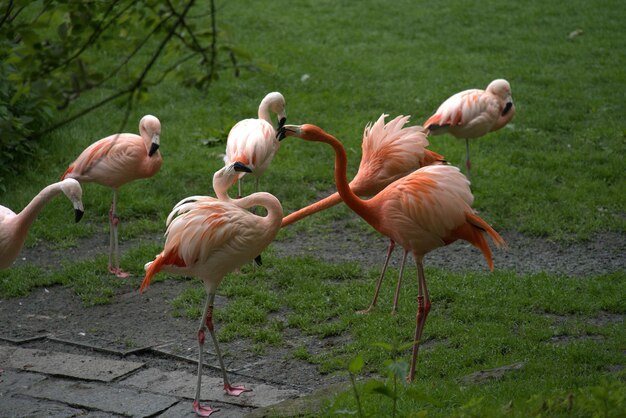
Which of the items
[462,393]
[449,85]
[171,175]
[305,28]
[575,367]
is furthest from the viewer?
[305,28]

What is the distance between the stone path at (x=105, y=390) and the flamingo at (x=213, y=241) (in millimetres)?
194

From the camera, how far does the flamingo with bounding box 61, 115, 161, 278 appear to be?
6898mm

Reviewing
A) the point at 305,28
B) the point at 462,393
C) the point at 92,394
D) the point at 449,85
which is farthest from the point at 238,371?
the point at 305,28

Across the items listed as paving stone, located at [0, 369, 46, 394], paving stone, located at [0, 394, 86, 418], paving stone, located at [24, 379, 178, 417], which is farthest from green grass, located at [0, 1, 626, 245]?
paving stone, located at [0, 394, 86, 418]

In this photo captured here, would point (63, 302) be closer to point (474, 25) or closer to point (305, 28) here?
point (305, 28)

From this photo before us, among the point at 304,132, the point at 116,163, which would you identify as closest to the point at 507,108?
the point at 304,132

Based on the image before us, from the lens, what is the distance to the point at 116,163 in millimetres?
6906

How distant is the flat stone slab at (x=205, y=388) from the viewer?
4.89 meters

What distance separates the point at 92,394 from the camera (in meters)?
4.94

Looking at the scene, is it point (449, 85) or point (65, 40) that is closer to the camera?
point (65, 40)

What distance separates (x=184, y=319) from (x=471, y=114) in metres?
3.63

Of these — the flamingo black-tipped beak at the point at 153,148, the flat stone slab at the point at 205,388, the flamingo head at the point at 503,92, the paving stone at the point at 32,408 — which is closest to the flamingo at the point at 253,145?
the flamingo black-tipped beak at the point at 153,148

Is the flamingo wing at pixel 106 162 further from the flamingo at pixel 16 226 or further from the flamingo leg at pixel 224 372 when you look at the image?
the flamingo leg at pixel 224 372

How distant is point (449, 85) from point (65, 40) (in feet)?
28.1
